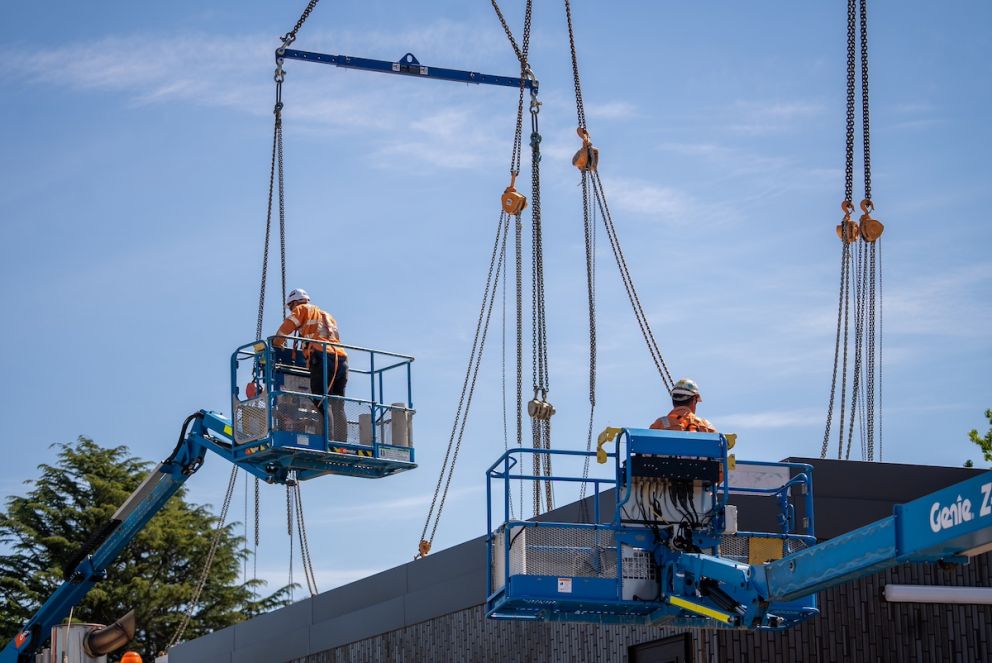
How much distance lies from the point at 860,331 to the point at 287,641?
40.8ft

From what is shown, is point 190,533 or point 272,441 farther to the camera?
point 190,533

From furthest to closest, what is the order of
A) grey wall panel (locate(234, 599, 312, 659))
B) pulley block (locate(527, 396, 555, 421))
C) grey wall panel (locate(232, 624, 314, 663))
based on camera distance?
1. grey wall panel (locate(234, 599, 312, 659))
2. grey wall panel (locate(232, 624, 314, 663))
3. pulley block (locate(527, 396, 555, 421))

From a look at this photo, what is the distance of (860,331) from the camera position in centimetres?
2862

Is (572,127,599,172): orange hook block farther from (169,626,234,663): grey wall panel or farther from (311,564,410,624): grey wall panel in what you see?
(169,626,234,663): grey wall panel

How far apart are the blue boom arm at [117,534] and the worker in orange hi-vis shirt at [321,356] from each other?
3.45 m

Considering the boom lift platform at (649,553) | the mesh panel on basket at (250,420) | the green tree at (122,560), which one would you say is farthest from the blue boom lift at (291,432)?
the green tree at (122,560)

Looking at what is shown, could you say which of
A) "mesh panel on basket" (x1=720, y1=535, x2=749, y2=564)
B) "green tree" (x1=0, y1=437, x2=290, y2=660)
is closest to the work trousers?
"mesh panel on basket" (x1=720, y1=535, x2=749, y2=564)

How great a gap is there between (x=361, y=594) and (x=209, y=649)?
7.03 m

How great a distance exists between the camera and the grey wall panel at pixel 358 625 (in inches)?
1057

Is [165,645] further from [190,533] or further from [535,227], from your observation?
[535,227]

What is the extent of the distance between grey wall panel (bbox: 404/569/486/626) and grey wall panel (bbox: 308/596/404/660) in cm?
50

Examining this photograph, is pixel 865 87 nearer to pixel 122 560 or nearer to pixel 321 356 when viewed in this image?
pixel 321 356

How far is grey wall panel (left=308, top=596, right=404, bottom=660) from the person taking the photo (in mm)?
26844

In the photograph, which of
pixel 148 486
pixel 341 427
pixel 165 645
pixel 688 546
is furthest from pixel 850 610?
pixel 165 645
